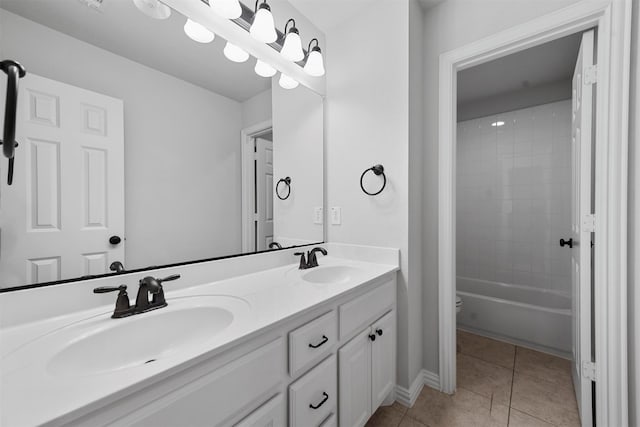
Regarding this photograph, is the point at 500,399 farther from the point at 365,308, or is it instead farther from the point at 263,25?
the point at 263,25

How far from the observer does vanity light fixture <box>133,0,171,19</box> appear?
1007 millimetres

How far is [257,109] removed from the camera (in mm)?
1420

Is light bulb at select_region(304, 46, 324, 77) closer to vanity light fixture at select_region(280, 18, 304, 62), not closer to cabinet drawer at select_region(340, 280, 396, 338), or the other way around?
vanity light fixture at select_region(280, 18, 304, 62)

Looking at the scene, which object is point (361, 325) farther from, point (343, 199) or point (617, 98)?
point (617, 98)

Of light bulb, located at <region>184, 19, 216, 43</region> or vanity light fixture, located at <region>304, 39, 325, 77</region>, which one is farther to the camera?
vanity light fixture, located at <region>304, 39, 325, 77</region>

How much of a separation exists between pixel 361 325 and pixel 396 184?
808 mm

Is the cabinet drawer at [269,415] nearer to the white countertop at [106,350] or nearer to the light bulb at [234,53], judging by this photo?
the white countertop at [106,350]

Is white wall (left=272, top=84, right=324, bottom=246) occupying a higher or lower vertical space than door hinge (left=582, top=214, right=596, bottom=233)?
higher

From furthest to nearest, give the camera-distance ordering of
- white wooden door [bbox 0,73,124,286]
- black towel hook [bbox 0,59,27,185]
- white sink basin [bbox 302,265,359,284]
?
1. white sink basin [bbox 302,265,359,284]
2. white wooden door [bbox 0,73,124,286]
3. black towel hook [bbox 0,59,27,185]

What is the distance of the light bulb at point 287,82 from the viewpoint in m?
1.58

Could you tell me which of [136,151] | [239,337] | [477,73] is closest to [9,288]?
[136,151]

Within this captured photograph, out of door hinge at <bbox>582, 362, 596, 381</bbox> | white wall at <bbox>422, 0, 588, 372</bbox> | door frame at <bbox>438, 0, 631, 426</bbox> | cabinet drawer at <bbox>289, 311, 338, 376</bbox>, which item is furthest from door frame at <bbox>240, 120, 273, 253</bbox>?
door hinge at <bbox>582, 362, 596, 381</bbox>

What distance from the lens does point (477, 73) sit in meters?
2.32

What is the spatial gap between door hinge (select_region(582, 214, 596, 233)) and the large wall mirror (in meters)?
1.60
